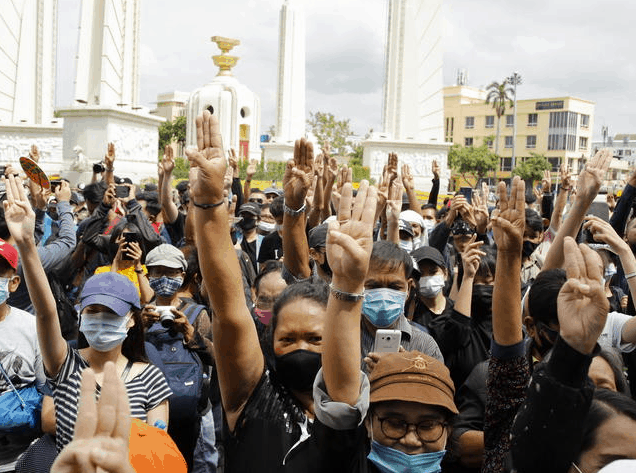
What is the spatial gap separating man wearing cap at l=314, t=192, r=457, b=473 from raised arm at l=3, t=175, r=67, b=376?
1.48 metres

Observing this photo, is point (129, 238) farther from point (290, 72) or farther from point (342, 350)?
point (290, 72)

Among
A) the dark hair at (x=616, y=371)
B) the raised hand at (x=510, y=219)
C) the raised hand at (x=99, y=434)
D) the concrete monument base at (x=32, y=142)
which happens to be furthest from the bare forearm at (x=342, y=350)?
the concrete monument base at (x=32, y=142)

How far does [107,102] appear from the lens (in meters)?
21.0

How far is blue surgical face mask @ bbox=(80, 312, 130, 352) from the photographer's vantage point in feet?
10.8

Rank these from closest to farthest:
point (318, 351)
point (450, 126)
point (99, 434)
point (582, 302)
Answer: point (99, 434) → point (582, 302) → point (318, 351) → point (450, 126)

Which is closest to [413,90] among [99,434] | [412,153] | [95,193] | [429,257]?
[412,153]

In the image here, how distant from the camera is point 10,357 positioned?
339 cm

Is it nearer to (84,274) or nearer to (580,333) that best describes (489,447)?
(580,333)

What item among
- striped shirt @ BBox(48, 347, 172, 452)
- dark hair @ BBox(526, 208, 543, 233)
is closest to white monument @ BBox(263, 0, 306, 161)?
dark hair @ BBox(526, 208, 543, 233)

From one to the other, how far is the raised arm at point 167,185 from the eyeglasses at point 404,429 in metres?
4.92

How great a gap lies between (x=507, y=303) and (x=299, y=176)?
6.05ft

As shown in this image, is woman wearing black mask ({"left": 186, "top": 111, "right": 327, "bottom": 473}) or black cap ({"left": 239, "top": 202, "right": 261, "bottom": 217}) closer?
woman wearing black mask ({"left": 186, "top": 111, "right": 327, "bottom": 473})

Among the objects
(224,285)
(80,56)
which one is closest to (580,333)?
(224,285)

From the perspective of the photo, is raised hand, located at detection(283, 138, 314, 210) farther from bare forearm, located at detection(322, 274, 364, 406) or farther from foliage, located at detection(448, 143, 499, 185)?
foliage, located at detection(448, 143, 499, 185)
